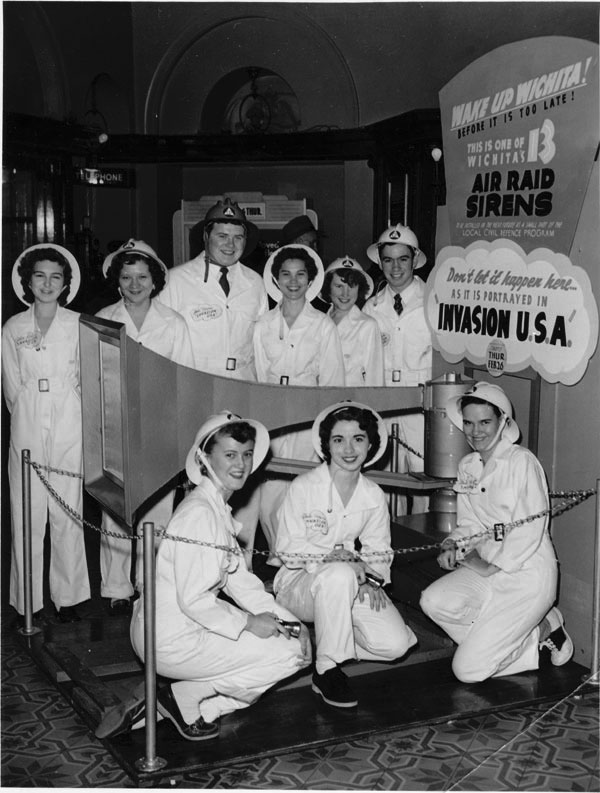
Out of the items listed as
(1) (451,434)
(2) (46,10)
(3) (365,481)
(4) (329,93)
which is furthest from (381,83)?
(3) (365,481)

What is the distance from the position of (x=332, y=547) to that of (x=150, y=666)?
1.22 m

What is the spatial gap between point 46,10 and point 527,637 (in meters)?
8.79

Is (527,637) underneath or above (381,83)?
underneath

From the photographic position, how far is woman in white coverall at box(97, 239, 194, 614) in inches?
216

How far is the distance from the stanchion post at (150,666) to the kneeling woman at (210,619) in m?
0.19

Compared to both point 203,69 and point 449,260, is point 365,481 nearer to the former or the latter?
point 449,260

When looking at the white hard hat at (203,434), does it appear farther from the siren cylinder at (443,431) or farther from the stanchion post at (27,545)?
the siren cylinder at (443,431)

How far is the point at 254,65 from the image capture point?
12461 millimetres

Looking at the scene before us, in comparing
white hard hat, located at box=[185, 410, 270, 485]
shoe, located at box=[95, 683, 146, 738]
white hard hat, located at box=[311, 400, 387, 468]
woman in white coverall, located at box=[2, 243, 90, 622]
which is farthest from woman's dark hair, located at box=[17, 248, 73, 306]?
shoe, located at box=[95, 683, 146, 738]

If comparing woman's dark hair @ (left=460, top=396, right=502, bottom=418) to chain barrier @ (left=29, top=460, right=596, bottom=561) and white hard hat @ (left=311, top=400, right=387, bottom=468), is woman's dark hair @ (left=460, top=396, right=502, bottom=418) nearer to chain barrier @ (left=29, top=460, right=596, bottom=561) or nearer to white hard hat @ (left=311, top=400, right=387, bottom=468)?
white hard hat @ (left=311, top=400, right=387, bottom=468)

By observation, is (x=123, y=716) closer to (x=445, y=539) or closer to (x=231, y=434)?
(x=231, y=434)

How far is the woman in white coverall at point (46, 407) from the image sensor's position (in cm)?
535

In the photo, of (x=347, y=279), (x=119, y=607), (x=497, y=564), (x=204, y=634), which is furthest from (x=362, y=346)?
(x=204, y=634)

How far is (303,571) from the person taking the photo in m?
4.64
